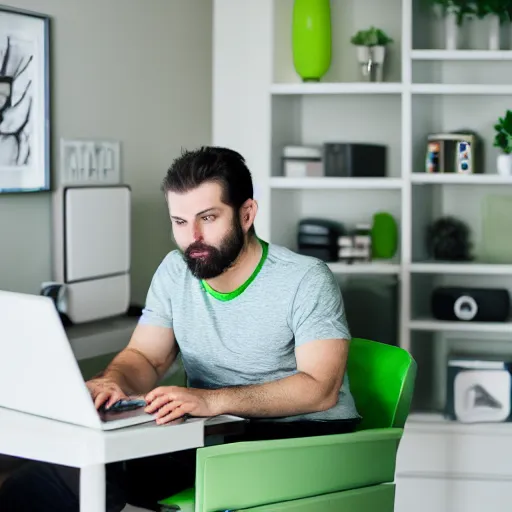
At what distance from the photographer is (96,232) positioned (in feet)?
11.8

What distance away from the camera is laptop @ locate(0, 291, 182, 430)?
1.82 meters

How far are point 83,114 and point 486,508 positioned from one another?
2139 mm

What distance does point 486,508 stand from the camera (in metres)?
3.70

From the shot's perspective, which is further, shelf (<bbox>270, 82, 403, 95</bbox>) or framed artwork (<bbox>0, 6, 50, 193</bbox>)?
shelf (<bbox>270, 82, 403, 95</bbox>)

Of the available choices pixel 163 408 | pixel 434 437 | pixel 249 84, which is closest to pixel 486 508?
pixel 434 437

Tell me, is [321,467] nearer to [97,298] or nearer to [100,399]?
[100,399]

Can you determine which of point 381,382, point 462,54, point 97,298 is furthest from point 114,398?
point 462,54

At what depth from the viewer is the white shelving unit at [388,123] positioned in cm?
383

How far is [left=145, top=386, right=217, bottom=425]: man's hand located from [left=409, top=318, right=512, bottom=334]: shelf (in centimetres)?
193

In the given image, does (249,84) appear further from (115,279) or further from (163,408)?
(163,408)

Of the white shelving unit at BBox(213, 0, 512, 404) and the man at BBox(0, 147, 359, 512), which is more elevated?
the white shelving unit at BBox(213, 0, 512, 404)

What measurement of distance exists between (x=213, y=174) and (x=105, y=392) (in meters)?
0.60

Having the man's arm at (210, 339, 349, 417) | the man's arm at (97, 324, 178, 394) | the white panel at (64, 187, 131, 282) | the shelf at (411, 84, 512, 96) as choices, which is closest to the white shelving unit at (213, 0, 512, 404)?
the shelf at (411, 84, 512, 96)

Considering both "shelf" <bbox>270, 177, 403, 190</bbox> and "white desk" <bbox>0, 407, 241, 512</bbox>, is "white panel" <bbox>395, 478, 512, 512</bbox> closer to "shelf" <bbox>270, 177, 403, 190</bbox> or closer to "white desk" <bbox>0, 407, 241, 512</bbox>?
"shelf" <bbox>270, 177, 403, 190</bbox>
